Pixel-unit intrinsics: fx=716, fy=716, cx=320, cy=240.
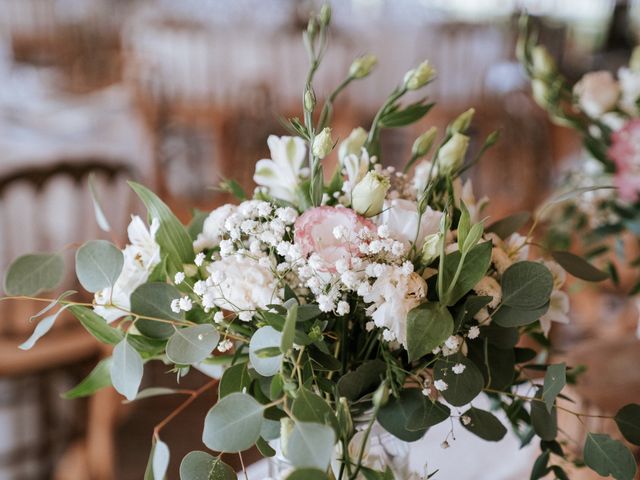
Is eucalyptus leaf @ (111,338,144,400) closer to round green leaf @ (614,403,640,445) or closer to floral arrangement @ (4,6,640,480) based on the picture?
floral arrangement @ (4,6,640,480)

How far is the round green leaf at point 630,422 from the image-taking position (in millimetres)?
575

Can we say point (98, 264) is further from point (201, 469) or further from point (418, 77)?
point (418, 77)

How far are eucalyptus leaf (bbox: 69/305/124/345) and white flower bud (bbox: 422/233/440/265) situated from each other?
25cm

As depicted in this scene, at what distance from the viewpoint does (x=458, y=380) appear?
527 mm

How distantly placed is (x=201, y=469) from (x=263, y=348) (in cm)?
11

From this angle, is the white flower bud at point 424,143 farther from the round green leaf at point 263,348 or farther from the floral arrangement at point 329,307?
the round green leaf at point 263,348

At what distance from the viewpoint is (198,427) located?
6.75 feet

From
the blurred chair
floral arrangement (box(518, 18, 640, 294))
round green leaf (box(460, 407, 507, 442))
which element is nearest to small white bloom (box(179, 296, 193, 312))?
round green leaf (box(460, 407, 507, 442))

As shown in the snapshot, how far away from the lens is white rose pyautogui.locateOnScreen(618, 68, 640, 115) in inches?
37.4

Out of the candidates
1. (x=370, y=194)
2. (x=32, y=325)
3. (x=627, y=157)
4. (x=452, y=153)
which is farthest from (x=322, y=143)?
(x=32, y=325)

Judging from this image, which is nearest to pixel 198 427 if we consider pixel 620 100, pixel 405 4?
pixel 620 100

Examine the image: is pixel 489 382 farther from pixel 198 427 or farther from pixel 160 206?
pixel 198 427

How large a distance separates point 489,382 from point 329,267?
0.60 feet

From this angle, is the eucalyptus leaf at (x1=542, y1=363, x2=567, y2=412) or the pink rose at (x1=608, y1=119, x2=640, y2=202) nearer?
the eucalyptus leaf at (x1=542, y1=363, x2=567, y2=412)
